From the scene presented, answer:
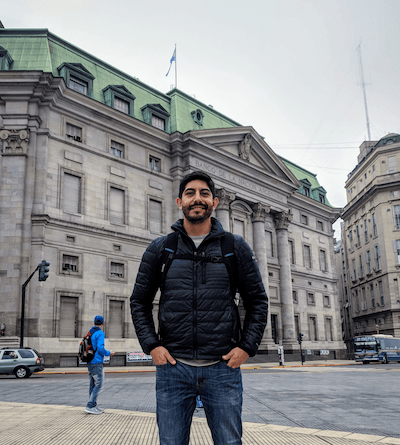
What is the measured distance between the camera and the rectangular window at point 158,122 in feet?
132

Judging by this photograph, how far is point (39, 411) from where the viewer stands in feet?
31.0

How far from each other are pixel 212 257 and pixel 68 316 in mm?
29323

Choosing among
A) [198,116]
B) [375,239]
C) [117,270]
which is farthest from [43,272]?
[375,239]

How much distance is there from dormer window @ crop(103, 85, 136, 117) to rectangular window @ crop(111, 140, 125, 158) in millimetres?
2749

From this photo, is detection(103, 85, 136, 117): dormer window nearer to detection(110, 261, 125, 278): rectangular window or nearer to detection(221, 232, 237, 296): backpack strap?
detection(110, 261, 125, 278): rectangular window

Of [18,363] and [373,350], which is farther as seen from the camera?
[373,350]

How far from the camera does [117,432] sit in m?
7.12

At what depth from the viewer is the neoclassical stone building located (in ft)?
98.0

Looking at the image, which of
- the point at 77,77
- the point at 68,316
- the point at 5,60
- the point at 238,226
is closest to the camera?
the point at 68,316

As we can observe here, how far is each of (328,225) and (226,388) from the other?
58434mm

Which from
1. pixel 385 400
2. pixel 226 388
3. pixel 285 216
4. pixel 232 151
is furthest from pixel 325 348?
pixel 226 388

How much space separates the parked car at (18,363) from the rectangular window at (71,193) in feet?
37.3

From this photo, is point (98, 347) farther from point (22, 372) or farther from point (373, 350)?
point (373, 350)

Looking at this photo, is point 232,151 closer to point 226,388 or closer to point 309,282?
point 309,282
